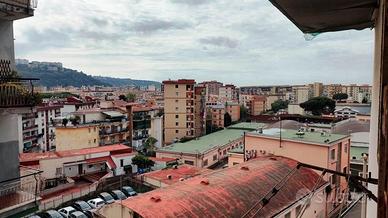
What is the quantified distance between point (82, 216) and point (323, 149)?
1301cm

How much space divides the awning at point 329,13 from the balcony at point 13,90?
456 centimetres

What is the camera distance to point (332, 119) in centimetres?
4356

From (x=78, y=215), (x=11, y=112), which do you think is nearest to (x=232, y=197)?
(x=11, y=112)

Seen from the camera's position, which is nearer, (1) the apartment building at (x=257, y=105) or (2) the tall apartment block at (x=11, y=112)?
(2) the tall apartment block at (x=11, y=112)

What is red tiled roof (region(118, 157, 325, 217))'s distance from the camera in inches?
335

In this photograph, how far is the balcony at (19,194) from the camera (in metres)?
5.57

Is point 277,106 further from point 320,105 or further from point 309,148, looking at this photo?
point 309,148

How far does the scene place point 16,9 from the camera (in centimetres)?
571

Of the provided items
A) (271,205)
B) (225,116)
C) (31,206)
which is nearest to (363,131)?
(271,205)

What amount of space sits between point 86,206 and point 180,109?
90.3 ft

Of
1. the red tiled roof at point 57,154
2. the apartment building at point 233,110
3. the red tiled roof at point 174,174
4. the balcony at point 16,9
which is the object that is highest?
the balcony at point 16,9

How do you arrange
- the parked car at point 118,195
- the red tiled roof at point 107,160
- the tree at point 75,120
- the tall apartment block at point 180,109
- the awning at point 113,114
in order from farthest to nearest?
the tall apartment block at point 180,109
the awning at point 113,114
the tree at point 75,120
the red tiled roof at point 107,160
the parked car at point 118,195

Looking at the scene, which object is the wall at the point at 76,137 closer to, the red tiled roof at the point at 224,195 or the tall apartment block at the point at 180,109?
the tall apartment block at the point at 180,109

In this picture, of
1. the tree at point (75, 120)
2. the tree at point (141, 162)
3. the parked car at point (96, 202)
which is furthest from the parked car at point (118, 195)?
the tree at point (75, 120)
